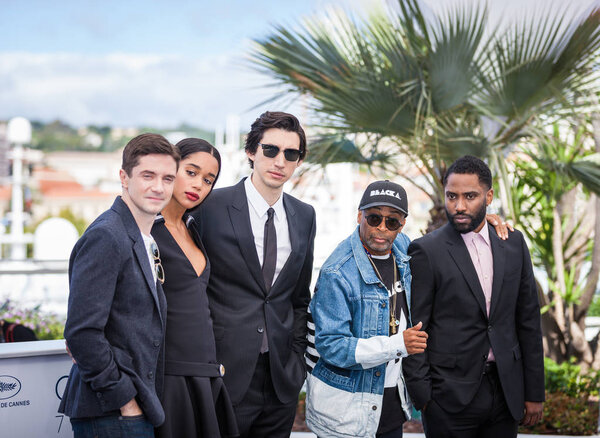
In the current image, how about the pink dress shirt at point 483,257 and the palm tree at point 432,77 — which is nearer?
the pink dress shirt at point 483,257

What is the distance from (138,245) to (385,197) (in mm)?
1132

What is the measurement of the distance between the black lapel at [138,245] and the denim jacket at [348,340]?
2.65 ft

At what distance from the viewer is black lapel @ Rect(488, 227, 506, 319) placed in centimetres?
321

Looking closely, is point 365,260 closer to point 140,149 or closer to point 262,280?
point 262,280

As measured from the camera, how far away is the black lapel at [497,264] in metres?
3.21

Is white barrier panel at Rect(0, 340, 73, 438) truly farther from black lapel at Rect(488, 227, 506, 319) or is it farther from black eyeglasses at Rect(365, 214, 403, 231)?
black lapel at Rect(488, 227, 506, 319)

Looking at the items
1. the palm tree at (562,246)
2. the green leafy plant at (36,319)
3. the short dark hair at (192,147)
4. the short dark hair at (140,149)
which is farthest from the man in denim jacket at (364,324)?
the green leafy plant at (36,319)

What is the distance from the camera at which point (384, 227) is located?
303cm

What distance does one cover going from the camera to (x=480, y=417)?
321 centimetres

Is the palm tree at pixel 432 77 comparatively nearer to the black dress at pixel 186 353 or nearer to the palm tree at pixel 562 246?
the palm tree at pixel 562 246

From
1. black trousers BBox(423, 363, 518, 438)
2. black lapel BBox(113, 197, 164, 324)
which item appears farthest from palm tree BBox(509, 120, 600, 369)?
black lapel BBox(113, 197, 164, 324)

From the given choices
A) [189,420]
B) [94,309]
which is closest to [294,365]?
[189,420]

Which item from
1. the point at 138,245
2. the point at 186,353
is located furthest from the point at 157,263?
the point at 186,353

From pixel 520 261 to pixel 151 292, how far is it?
5.99 ft
